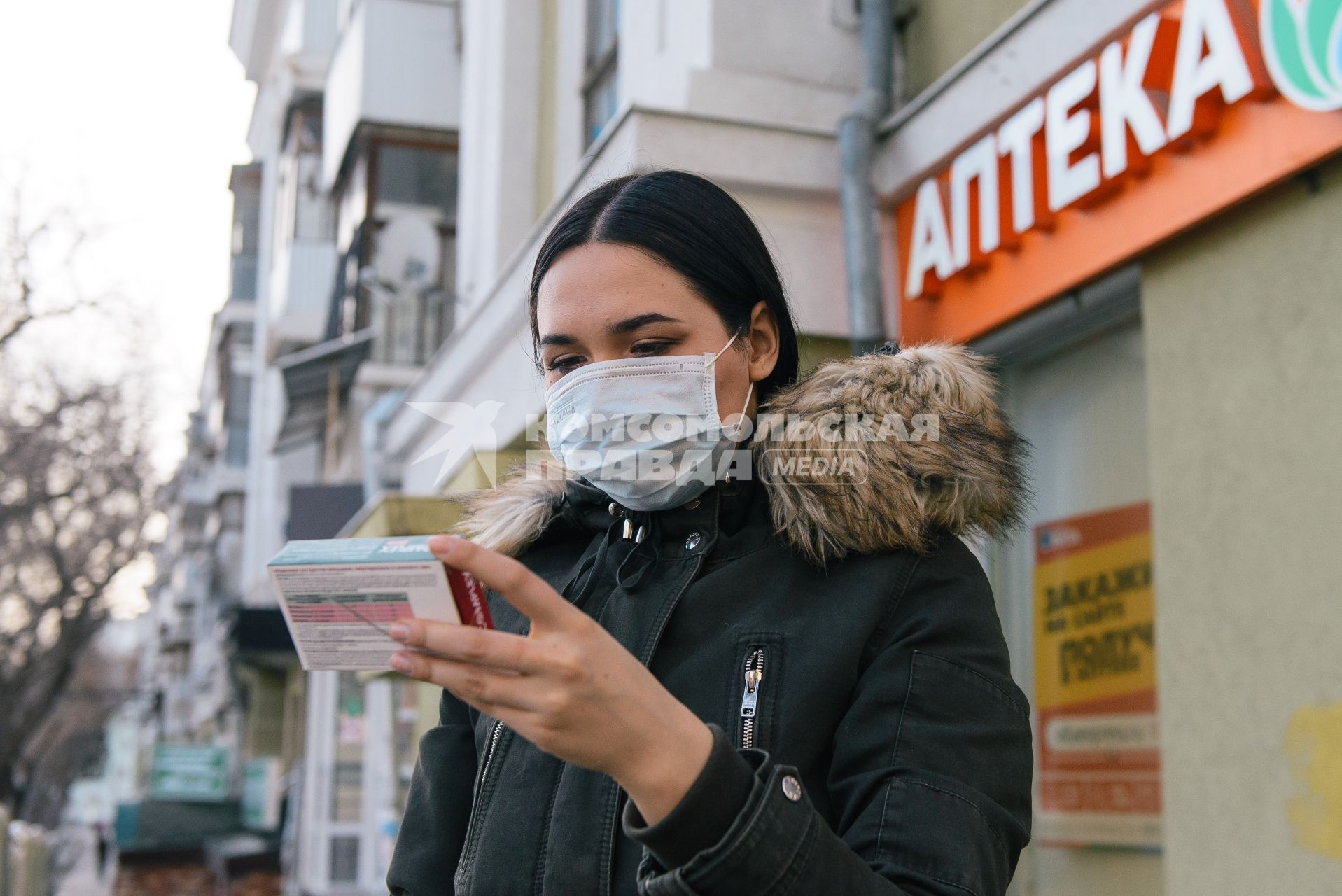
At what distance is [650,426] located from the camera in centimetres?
198

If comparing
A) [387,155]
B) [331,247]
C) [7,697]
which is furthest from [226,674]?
[387,155]

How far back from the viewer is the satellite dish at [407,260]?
46.0 feet

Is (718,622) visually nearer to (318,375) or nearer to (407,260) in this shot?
(407,260)

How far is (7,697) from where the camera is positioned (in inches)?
1081

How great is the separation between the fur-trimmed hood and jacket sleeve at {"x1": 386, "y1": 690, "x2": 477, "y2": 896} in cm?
60

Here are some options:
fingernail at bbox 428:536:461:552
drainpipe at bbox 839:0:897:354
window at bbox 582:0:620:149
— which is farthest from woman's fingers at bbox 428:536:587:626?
window at bbox 582:0:620:149

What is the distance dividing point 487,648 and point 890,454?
28.9 inches

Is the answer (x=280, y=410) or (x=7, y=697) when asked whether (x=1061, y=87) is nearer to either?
(x=280, y=410)

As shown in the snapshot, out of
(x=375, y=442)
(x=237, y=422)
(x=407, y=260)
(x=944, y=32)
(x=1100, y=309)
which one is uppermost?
(x=237, y=422)

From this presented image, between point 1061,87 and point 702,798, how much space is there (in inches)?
149

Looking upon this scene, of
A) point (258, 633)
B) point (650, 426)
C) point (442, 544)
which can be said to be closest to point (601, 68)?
point (650, 426)

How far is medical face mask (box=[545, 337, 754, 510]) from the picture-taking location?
1.93m

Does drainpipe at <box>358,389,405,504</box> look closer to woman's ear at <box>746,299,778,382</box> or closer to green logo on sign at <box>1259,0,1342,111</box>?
green logo on sign at <box>1259,0,1342,111</box>

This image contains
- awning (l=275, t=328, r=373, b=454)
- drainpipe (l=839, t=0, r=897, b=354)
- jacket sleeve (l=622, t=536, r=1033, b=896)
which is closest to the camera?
jacket sleeve (l=622, t=536, r=1033, b=896)
